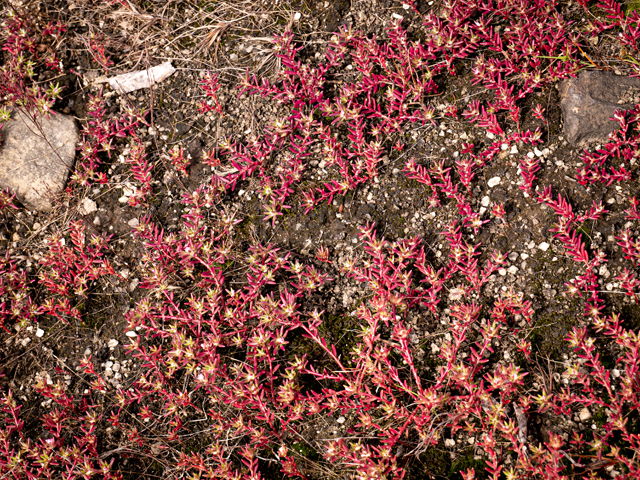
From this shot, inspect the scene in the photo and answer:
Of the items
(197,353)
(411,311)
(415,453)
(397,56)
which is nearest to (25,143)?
(197,353)

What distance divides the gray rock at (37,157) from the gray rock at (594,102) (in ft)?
15.0

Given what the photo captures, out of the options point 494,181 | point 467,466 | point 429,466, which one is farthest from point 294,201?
point 467,466

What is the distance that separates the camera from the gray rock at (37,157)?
14.5ft

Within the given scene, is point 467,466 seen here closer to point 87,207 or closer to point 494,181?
point 494,181

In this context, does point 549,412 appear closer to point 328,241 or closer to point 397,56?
point 328,241

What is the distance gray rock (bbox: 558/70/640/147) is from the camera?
376 cm

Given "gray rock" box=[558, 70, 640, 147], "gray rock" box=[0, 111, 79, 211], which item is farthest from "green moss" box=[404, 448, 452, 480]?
"gray rock" box=[0, 111, 79, 211]

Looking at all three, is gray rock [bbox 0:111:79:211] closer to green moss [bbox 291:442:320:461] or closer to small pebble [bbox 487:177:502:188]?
green moss [bbox 291:442:320:461]

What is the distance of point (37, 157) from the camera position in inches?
176

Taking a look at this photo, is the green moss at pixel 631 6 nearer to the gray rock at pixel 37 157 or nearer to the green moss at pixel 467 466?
the green moss at pixel 467 466

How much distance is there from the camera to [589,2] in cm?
413

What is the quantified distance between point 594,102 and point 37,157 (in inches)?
200

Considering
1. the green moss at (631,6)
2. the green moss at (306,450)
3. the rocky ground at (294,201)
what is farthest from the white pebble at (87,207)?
the green moss at (631,6)

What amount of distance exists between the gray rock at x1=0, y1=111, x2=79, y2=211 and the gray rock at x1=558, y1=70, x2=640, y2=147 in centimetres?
457
